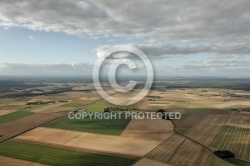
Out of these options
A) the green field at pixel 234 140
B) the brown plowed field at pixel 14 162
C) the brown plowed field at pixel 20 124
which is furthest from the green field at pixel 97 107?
the brown plowed field at pixel 14 162

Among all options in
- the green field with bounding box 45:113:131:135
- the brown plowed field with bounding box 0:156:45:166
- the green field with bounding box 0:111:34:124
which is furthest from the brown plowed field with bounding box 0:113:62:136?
the brown plowed field with bounding box 0:156:45:166

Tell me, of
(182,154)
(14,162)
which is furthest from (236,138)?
(14,162)

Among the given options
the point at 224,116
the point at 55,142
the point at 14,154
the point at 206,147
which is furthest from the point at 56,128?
the point at 224,116

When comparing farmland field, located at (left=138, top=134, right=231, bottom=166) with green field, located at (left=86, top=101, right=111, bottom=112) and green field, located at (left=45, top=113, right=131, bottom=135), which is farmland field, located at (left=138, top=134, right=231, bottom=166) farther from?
green field, located at (left=86, top=101, right=111, bottom=112)

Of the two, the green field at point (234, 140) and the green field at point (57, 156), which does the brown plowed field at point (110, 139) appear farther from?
the green field at point (234, 140)

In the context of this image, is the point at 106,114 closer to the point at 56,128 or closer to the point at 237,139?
the point at 56,128
